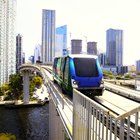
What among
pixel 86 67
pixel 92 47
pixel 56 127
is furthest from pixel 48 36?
pixel 86 67

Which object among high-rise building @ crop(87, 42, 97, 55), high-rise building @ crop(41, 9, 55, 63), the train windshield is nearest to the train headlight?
the train windshield

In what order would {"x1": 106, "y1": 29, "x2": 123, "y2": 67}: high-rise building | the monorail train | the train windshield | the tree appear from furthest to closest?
{"x1": 106, "y1": 29, "x2": 123, "y2": 67}: high-rise building
the tree
the train windshield
the monorail train

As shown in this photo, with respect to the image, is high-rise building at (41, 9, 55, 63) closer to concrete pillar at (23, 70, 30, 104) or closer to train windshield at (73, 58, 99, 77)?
concrete pillar at (23, 70, 30, 104)

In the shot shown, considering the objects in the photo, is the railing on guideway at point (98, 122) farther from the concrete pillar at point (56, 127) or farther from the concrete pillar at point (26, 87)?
the concrete pillar at point (26, 87)

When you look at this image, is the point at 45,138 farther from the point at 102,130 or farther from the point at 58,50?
the point at 58,50

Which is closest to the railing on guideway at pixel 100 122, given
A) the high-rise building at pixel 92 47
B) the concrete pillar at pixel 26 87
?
the concrete pillar at pixel 26 87

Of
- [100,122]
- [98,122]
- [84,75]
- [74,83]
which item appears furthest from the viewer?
[84,75]

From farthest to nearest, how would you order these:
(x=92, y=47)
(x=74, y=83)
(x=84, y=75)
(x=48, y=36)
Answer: (x=48, y=36) < (x=92, y=47) < (x=84, y=75) < (x=74, y=83)

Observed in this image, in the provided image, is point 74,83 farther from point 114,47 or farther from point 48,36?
point 48,36
